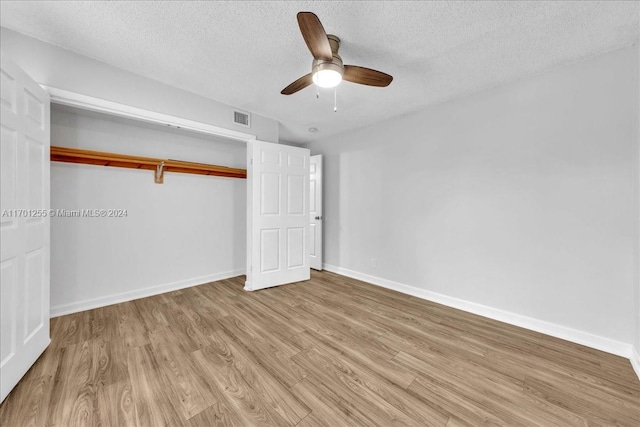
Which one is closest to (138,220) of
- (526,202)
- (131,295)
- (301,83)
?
(131,295)

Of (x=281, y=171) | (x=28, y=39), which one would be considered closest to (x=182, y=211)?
(x=281, y=171)

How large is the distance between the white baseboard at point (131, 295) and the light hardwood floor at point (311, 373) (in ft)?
A: 0.46

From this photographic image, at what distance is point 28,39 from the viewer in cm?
192

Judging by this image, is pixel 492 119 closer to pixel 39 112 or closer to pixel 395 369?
pixel 395 369

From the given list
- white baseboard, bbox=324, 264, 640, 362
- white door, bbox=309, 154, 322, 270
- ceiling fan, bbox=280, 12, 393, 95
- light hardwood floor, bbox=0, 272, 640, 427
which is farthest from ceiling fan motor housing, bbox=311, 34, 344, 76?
white baseboard, bbox=324, 264, 640, 362

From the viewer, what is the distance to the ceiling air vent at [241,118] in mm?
3137

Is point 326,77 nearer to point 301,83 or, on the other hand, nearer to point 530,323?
point 301,83

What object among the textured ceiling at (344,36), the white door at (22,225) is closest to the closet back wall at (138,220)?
the white door at (22,225)

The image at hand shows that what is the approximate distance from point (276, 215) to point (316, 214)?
3.81 ft

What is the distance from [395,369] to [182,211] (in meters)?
3.18

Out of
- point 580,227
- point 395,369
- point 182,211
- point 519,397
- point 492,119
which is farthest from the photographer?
point 182,211

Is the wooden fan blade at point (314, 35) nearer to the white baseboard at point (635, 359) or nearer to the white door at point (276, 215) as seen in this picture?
the white door at point (276, 215)

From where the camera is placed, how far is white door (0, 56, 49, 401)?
1.42 m

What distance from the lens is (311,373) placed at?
1654 millimetres
